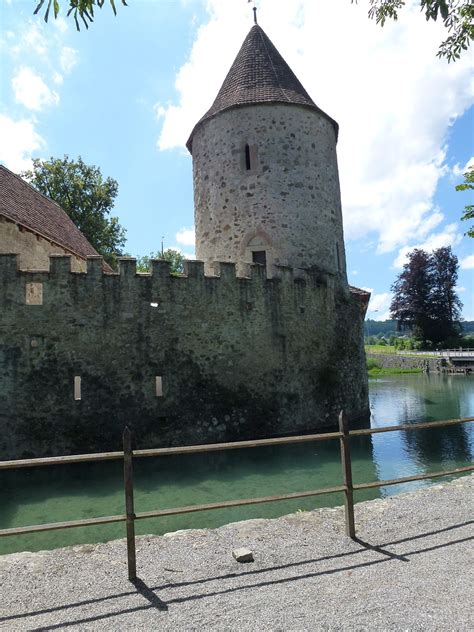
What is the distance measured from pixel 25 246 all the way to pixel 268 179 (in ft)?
28.2

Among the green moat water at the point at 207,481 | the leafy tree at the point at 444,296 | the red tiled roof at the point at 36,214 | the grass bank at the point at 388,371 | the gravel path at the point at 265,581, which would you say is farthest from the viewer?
the leafy tree at the point at 444,296

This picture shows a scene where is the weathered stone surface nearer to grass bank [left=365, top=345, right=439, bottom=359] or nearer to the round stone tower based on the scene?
the round stone tower

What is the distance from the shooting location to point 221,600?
135 inches

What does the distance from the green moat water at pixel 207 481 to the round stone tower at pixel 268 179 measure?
6896 millimetres

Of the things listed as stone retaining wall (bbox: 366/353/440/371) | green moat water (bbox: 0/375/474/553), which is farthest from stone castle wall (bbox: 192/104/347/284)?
stone retaining wall (bbox: 366/353/440/371)

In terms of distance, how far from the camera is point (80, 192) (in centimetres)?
2870

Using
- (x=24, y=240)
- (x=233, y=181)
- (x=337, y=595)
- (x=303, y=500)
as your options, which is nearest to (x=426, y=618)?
(x=337, y=595)

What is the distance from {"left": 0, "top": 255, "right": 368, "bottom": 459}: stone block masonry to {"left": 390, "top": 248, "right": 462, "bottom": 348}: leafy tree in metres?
45.5

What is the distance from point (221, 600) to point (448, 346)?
5741 centimetres

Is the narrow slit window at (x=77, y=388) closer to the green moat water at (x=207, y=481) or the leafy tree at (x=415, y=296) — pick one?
the green moat water at (x=207, y=481)

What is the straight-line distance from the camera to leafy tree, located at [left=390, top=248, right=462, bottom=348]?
55562mm

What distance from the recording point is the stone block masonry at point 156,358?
10.9m

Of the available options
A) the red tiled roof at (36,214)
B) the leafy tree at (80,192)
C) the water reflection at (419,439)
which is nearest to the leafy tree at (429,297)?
the water reflection at (419,439)

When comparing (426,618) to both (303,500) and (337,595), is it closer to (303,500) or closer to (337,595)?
(337,595)
